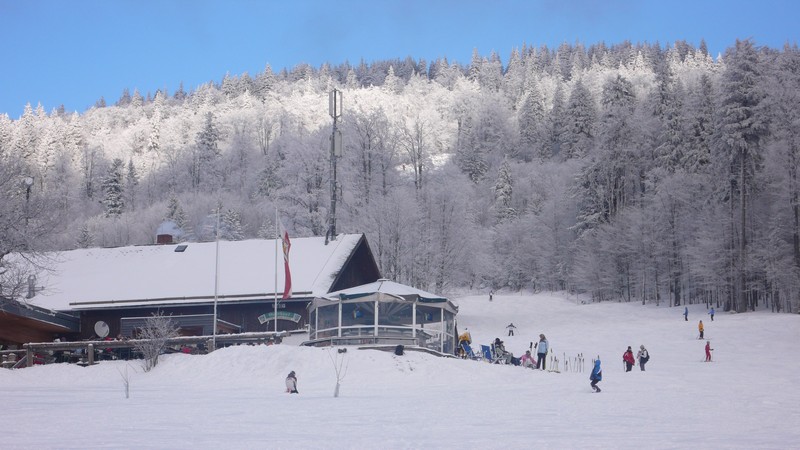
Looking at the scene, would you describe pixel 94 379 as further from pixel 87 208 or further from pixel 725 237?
pixel 87 208

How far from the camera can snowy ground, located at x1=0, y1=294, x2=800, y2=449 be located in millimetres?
12445

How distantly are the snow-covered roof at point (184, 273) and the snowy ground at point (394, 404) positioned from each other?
8431mm

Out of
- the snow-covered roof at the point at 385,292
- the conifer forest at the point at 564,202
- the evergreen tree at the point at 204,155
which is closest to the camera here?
the snow-covered roof at the point at 385,292

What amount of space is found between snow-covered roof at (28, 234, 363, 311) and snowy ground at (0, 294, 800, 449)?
8431mm

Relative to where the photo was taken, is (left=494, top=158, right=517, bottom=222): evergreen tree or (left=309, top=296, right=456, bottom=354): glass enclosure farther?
(left=494, top=158, right=517, bottom=222): evergreen tree

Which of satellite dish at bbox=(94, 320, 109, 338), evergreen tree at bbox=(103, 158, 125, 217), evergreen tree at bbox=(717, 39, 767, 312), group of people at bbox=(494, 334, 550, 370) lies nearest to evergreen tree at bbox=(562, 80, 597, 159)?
evergreen tree at bbox=(717, 39, 767, 312)


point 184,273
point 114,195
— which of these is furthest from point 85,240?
point 184,273

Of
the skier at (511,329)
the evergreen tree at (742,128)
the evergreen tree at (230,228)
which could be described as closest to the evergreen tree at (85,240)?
the evergreen tree at (230,228)

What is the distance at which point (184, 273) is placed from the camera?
130 feet

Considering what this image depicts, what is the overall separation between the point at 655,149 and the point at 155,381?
62.7 m

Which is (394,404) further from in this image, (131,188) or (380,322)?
(131,188)

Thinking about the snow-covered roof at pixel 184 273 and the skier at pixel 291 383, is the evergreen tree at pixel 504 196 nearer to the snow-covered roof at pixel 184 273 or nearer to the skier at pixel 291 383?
the snow-covered roof at pixel 184 273

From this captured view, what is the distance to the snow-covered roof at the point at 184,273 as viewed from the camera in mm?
37219

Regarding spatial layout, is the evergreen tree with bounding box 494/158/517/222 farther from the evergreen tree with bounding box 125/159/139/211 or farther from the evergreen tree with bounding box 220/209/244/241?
the evergreen tree with bounding box 125/159/139/211
